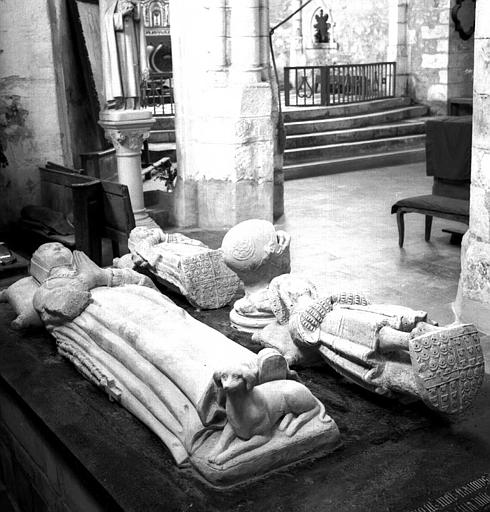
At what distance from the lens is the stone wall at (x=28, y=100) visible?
23.6 ft

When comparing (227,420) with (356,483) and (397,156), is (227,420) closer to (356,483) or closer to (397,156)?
(356,483)

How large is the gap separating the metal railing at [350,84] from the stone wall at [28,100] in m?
6.09

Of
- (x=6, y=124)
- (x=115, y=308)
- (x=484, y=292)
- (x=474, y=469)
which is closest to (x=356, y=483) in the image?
Result: (x=474, y=469)

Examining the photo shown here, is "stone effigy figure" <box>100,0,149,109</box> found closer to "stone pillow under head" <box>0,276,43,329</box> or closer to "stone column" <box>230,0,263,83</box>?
"stone column" <box>230,0,263,83</box>

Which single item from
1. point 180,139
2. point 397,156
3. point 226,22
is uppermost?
point 226,22

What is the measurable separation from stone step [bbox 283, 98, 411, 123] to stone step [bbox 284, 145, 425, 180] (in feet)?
4.30

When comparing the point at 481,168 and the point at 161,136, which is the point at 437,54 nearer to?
the point at 161,136

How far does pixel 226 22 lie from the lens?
7.24 m

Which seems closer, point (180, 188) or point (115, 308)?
point (115, 308)

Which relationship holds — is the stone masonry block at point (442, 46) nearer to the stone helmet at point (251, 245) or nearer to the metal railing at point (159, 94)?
the metal railing at point (159, 94)

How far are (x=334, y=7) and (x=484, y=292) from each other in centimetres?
1218

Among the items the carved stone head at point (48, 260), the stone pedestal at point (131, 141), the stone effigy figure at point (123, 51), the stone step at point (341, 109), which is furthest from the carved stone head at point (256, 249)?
A: the stone step at point (341, 109)

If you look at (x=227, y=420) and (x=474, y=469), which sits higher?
(x=227, y=420)

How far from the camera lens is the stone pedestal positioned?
275 inches
